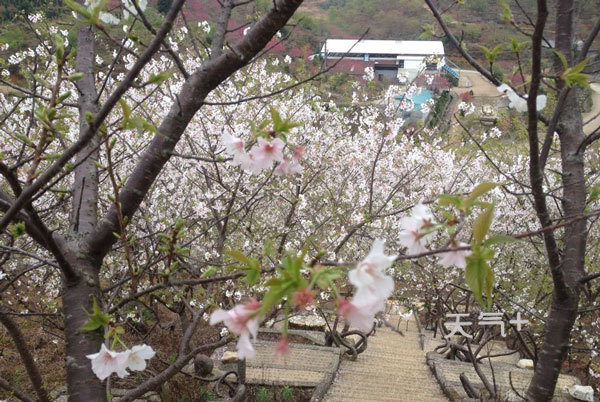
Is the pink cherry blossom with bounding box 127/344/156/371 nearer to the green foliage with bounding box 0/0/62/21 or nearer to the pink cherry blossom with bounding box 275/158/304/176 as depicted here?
the pink cherry blossom with bounding box 275/158/304/176

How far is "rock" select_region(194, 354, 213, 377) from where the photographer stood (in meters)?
4.80

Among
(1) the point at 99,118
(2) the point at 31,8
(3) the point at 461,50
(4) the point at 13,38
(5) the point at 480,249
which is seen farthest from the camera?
(2) the point at 31,8

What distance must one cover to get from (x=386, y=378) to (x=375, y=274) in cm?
552

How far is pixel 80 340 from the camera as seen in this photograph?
1.41 m

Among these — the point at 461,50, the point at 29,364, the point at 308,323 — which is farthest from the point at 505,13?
the point at 308,323

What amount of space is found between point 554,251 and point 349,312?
48.2 inches

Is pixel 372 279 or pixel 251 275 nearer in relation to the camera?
pixel 372 279

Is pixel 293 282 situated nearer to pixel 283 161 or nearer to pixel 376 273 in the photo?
pixel 376 273

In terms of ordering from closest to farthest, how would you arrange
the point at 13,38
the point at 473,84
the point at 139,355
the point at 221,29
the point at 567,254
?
1. the point at 139,355
2. the point at 221,29
3. the point at 567,254
4. the point at 13,38
5. the point at 473,84

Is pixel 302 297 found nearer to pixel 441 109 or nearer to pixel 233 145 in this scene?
pixel 233 145

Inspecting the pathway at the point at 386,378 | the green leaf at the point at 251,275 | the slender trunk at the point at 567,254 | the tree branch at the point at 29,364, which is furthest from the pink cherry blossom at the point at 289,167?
the pathway at the point at 386,378

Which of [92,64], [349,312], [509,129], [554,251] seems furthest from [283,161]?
[509,129]

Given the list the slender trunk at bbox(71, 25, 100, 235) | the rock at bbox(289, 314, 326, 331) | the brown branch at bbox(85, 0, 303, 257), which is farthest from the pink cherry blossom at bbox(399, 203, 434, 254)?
the rock at bbox(289, 314, 326, 331)

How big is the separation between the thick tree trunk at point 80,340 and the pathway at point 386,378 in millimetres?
3171
